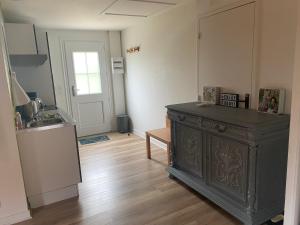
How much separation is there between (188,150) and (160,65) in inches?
68.4

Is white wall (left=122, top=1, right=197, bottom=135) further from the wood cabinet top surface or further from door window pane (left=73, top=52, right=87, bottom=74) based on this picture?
door window pane (left=73, top=52, right=87, bottom=74)

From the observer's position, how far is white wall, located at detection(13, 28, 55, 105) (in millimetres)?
3703

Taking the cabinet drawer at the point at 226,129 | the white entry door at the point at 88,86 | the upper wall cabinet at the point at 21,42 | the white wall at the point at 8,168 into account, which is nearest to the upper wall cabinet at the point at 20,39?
the upper wall cabinet at the point at 21,42

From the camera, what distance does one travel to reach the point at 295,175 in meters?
1.57

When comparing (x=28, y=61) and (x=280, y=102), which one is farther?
(x=28, y=61)

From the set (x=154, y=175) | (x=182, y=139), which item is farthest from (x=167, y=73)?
(x=154, y=175)

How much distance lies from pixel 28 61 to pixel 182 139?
271 cm

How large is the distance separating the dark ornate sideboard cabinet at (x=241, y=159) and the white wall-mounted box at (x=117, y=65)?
2.83 meters

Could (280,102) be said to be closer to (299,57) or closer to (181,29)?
(299,57)

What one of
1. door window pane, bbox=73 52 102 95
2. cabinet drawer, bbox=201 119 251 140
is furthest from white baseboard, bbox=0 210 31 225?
door window pane, bbox=73 52 102 95

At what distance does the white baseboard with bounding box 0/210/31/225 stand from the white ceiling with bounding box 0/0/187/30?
2.30 meters

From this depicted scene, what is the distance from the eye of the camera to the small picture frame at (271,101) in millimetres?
2037

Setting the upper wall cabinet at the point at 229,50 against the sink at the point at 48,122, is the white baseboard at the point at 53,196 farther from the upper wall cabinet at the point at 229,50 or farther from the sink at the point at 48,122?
the upper wall cabinet at the point at 229,50

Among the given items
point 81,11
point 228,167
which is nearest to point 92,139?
point 81,11
